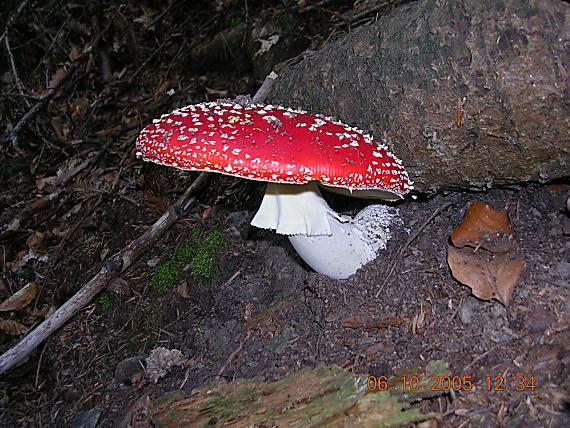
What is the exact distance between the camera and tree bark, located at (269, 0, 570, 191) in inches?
86.4

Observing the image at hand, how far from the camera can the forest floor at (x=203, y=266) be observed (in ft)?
7.84

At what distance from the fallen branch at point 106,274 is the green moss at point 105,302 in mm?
216

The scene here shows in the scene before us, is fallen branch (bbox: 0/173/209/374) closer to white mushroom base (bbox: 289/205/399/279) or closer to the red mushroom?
white mushroom base (bbox: 289/205/399/279)

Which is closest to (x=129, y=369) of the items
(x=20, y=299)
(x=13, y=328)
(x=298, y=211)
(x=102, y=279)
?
(x=102, y=279)

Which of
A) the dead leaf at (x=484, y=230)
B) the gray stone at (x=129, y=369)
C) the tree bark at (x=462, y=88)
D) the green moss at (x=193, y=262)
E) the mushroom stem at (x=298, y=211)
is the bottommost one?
the gray stone at (x=129, y=369)

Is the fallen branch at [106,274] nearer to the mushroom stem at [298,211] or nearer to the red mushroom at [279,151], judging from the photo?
the mushroom stem at [298,211]

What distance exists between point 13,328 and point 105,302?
823mm

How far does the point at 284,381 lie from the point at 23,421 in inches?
84.7

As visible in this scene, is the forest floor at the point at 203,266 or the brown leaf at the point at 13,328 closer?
the forest floor at the point at 203,266

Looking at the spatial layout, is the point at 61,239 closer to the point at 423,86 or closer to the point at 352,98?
the point at 352,98

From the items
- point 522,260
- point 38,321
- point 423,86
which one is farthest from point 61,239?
point 522,260

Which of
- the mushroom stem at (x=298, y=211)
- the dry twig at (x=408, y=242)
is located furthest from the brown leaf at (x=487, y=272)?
the mushroom stem at (x=298, y=211)

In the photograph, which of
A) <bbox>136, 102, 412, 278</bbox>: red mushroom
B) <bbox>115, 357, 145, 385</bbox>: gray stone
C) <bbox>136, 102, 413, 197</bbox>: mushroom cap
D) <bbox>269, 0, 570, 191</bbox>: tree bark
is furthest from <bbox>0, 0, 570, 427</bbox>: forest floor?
<bbox>136, 102, 413, 197</bbox>: mushroom cap

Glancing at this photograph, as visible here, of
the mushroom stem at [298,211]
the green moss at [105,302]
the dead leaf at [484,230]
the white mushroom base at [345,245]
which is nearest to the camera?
the dead leaf at [484,230]
